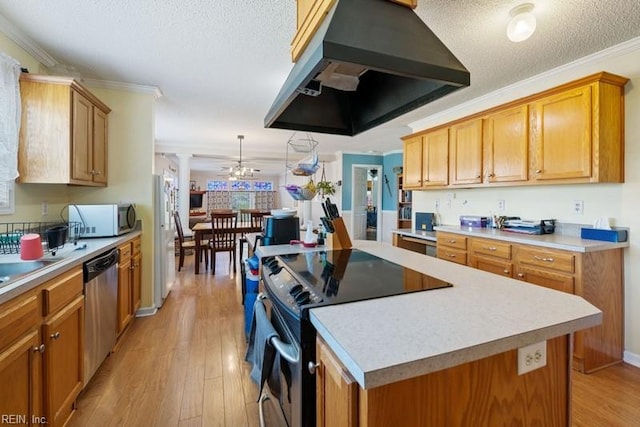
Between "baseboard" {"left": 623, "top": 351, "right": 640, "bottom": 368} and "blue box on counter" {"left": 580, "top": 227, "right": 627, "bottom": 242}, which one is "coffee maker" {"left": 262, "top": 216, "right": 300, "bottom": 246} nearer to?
"blue box on counter" {"left": 580, "top": 227, "right": 627, "bottom": 242}

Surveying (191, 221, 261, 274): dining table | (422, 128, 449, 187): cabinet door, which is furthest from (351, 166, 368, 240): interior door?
(422, 128, 449, 187): cabinet door

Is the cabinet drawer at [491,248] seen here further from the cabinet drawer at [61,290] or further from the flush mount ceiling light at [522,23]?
the cabinet drawer at [61,290]

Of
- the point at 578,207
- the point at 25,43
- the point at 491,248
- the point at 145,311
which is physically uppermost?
the point at 25,43

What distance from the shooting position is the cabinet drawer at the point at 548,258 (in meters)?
2.01

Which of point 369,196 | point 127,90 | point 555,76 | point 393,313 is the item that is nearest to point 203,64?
point 127,90

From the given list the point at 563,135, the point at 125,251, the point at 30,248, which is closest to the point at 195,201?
the point at 125,251

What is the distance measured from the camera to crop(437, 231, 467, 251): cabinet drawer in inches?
112

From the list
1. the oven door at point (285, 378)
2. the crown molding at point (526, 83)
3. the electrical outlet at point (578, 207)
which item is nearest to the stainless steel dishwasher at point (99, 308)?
the oven door at point (285, 378)

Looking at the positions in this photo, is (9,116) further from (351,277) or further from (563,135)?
(563,135)

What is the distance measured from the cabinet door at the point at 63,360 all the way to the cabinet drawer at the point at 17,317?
0.12 m

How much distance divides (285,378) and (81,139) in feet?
8.08

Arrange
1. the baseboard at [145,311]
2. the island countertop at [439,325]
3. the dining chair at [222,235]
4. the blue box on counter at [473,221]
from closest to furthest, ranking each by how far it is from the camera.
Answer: the island countertop at [439,325]
the baseboard at [145,311]
the blue box on counter at [473,221]
the dining chair at [222,235]

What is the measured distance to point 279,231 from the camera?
2.22 m

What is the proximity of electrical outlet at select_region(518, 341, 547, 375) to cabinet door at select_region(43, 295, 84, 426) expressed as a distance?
6.11 feet
